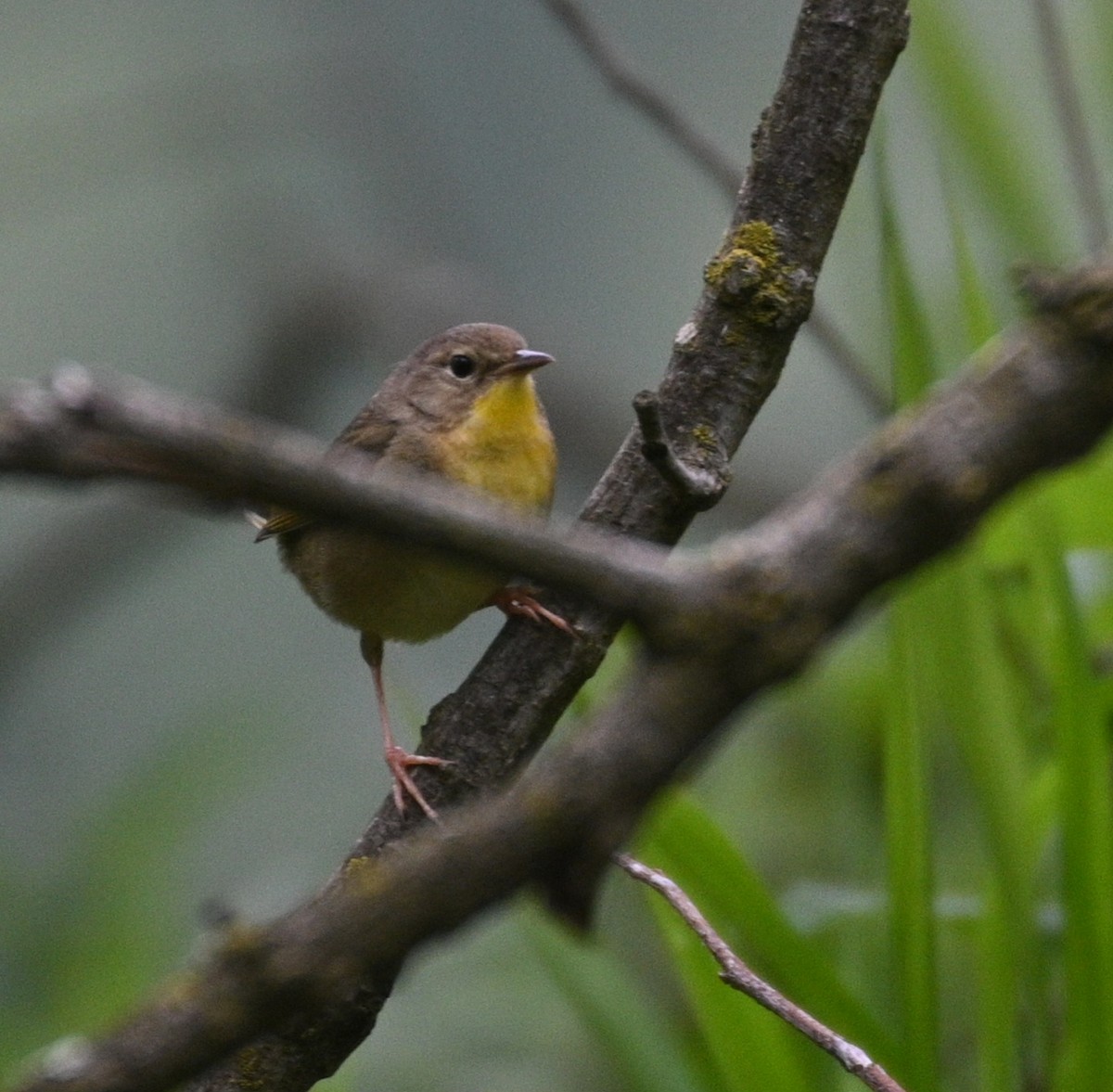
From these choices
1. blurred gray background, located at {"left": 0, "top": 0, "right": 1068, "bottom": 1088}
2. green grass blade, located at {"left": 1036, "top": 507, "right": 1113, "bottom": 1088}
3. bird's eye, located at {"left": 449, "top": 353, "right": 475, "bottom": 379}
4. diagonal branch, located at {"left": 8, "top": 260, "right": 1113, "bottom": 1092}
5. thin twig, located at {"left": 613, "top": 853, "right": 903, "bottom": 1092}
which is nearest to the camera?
diagonal branch, located at {"left": 8, "top": 260, "right": 1113, "bottom": 1092}

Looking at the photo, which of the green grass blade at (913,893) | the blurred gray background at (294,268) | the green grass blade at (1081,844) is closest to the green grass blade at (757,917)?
the green grass blade at (913,893)

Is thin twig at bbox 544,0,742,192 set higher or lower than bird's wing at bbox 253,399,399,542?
higher

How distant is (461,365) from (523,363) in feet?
0.47

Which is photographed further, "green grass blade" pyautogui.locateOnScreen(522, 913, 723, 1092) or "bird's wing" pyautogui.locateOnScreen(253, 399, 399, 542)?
"bird's wing" pyautogui.locateOnScreen(253, 399, 399, 542)

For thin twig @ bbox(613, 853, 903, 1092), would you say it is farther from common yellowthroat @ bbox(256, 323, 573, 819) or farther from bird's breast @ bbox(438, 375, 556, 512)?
bird's breast @ bbox(438, 375, 556, 512)

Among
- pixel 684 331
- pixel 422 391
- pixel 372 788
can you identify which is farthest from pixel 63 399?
pixel 372 788


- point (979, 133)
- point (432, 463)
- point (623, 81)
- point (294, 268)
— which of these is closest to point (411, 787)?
point (432, 463)

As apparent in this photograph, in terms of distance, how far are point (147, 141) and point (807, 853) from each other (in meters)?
3.86

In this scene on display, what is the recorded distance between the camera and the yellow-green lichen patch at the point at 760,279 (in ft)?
6.40

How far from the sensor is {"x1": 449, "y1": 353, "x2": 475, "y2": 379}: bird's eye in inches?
133

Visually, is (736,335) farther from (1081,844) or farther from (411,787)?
(1081,844)

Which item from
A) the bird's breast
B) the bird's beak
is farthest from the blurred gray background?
the bird's breast

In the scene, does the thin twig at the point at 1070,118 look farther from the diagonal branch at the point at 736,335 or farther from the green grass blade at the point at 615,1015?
the green grass blade at the point at 615,1015

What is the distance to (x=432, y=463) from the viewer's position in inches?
125
